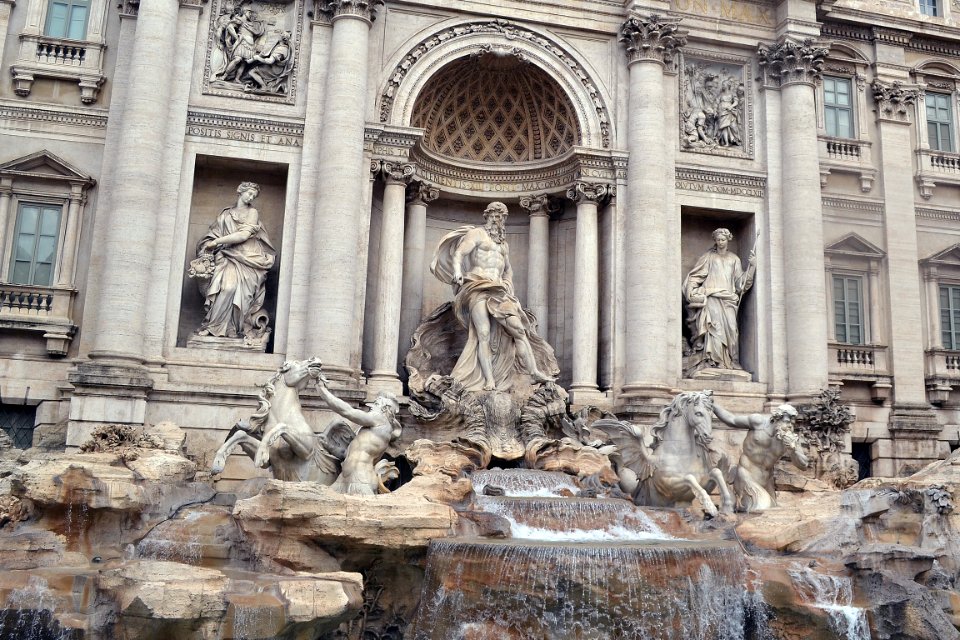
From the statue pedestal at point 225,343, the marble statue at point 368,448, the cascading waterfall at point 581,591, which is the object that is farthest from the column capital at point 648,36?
the cascading waterfall at point 581,591

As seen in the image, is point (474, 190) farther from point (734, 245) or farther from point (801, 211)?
point (801, 211)

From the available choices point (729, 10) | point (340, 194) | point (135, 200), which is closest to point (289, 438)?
point (340, 194)

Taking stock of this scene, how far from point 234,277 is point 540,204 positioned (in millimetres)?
7077

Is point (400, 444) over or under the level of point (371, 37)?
under

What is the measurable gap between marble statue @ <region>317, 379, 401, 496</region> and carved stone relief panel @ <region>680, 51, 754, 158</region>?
10.5 meters

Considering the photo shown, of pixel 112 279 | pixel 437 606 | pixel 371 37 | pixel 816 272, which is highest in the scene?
pixel 371 37

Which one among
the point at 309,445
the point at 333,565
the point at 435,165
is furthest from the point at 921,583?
the point at 435,165

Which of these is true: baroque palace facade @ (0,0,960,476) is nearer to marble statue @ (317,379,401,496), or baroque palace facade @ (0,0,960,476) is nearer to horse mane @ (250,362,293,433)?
horse mane @ (250,362,293,433)

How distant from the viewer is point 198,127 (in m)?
18.0

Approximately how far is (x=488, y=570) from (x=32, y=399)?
1067 centimetres

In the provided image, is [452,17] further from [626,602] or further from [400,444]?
[626,602]

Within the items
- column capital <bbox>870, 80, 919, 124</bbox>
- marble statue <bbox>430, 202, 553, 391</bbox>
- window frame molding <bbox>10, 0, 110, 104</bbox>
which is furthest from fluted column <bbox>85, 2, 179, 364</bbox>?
column capital <bbox>870, 80, 919, 124</bbox>

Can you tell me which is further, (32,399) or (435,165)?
(435,165)

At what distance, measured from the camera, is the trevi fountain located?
1023 centimetres
